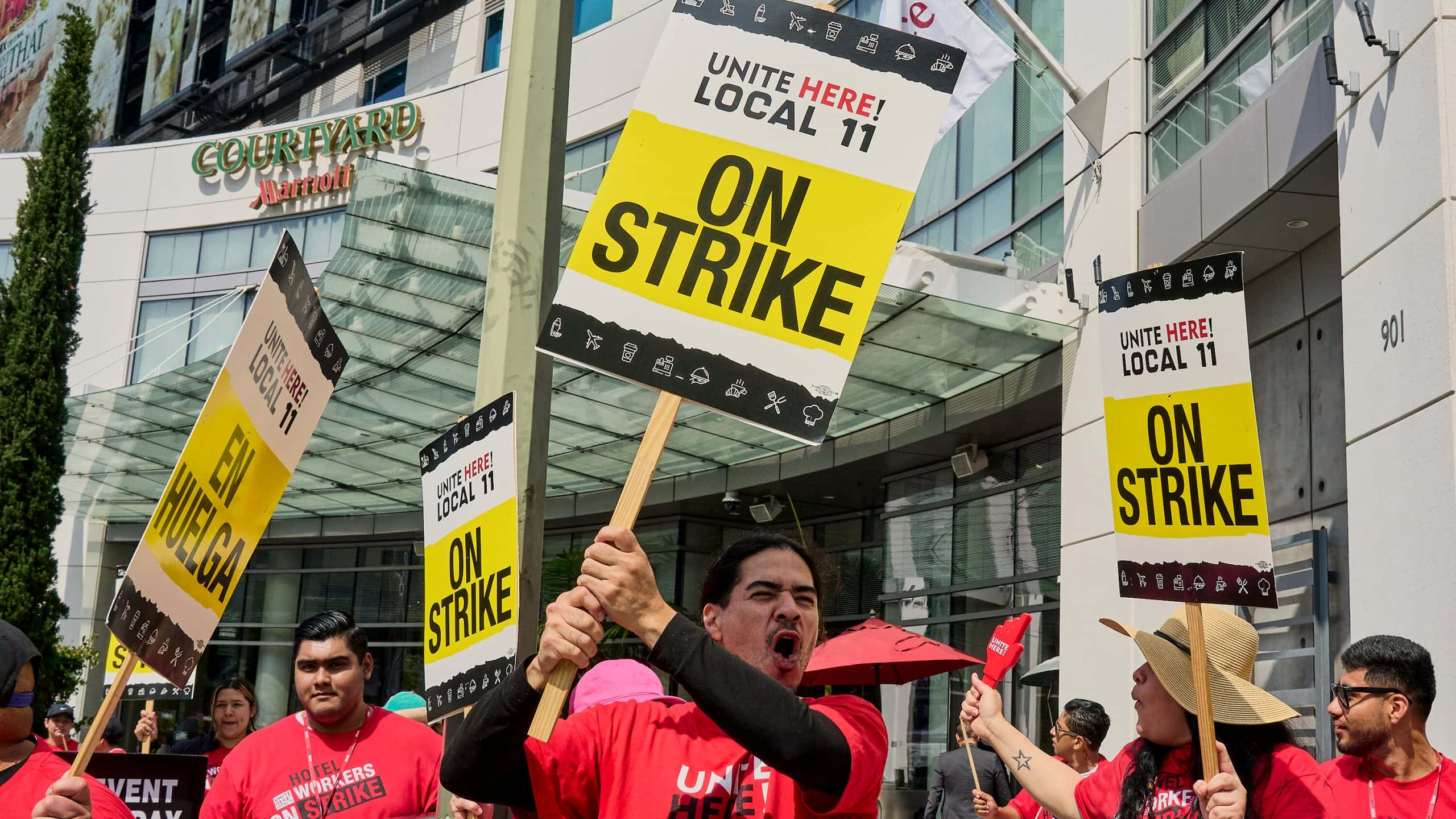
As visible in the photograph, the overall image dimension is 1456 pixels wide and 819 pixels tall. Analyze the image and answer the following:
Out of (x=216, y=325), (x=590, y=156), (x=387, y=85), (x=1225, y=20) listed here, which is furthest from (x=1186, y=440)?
(x=387, y=85)

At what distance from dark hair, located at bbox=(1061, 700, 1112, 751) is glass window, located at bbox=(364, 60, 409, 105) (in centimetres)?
2641

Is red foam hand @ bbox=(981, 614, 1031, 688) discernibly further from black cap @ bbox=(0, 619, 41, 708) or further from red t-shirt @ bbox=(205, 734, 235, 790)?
red t-shirt @ bbox=(205, 734, 235, 790)

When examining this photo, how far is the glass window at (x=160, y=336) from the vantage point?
29.1 meters

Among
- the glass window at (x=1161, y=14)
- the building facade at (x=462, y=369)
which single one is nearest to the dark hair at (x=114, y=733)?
the building facade at (x=462, y=369)

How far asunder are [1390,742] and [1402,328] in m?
3.81

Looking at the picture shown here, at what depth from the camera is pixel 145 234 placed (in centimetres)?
3048

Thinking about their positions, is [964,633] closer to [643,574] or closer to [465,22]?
[643,574]

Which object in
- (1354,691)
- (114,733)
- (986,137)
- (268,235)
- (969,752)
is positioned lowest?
(114,733)

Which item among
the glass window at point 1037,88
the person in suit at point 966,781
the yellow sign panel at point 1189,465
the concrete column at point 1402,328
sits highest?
the glass window at point 1037,88

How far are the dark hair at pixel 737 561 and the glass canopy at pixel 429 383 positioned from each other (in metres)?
8.98

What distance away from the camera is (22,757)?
380 cm

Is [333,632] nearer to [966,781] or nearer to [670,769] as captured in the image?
[670,769]

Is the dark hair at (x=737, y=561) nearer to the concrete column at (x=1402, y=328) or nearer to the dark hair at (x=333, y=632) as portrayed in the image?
the dark hair at (x=333, y=632)

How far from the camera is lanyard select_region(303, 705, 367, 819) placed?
5035 mm
